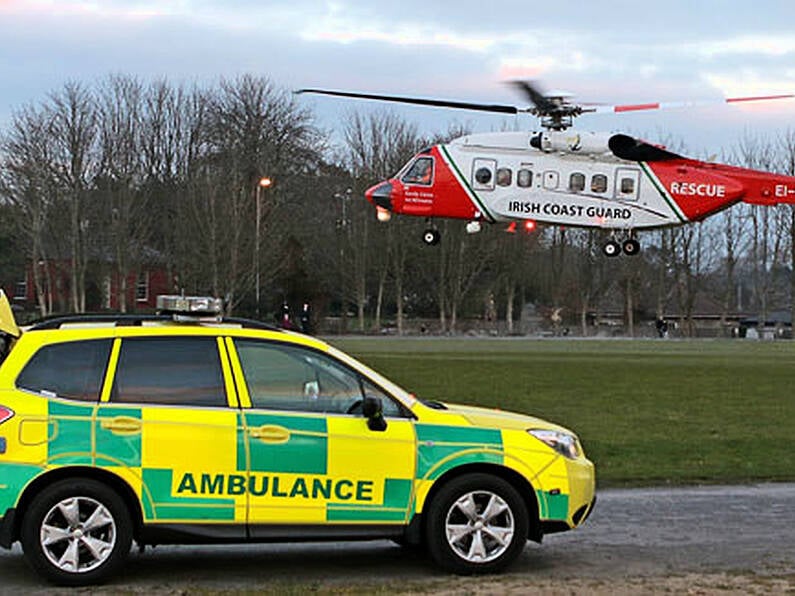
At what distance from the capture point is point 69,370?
297 inches

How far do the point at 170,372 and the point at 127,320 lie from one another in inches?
20.0

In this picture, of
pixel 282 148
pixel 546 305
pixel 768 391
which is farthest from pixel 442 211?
pixel 546 305

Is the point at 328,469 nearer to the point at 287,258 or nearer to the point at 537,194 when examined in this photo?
the point at 537,194

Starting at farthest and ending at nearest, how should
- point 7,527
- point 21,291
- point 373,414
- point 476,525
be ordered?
point 21,291, point 476,525, point 373,414, point 7,527

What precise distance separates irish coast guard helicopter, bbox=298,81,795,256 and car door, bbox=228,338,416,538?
23.6 metres

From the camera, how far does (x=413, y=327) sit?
89812 millimetres

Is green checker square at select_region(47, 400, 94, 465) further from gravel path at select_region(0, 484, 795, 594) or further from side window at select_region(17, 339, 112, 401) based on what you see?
gravel path at select_region(0, 484, 795, 594)

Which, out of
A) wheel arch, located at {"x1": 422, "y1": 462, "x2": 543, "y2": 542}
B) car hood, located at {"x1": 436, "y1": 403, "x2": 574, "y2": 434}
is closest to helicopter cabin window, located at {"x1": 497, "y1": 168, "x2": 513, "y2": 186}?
car hood, located at {"x1": 436, "y1": 403, "x2": 574, "y2": 434}

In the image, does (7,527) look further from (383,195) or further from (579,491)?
(383,195)

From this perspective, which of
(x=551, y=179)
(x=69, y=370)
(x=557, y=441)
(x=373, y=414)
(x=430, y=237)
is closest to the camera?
(x=69, y=370)

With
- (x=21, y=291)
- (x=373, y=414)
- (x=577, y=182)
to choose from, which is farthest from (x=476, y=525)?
(x=21, y=291)

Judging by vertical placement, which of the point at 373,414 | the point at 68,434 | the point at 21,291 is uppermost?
the point at 21,291

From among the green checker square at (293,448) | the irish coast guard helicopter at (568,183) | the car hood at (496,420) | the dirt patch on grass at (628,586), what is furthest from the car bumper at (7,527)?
the irish coast guard helicopter at (568,183)

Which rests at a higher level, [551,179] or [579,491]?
[551,179]
